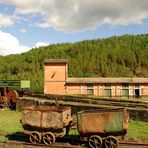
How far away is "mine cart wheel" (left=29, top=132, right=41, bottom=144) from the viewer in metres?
16.5

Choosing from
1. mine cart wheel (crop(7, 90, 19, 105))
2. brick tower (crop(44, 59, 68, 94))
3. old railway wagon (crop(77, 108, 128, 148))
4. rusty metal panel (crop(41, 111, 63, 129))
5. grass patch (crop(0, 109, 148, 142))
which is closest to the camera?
old railway wagon (crop(77, 108, 128, 148))

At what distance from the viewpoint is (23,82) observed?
99.1 ft

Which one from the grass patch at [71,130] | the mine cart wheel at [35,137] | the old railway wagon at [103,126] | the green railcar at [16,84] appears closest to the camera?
the old railway wagon at [103,126]

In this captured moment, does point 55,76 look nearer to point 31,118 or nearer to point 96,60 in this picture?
point 31,118

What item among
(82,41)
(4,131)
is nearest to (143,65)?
(82,41)

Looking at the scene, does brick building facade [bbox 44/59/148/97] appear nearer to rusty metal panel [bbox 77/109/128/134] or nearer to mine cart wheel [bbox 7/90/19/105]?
mine cart wheel [bbox 7/90/19/105]

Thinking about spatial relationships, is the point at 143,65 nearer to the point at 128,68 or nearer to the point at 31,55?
the point at 128,68

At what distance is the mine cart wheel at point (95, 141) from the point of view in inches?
596

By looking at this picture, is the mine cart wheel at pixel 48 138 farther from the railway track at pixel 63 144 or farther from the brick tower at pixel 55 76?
the brick tower at pixel 55 76

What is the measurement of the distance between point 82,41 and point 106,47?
815 inches

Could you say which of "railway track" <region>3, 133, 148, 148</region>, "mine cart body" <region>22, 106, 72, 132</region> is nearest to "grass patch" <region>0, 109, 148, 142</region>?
→ "railway track" <region>3, 133, 148, 148</region>

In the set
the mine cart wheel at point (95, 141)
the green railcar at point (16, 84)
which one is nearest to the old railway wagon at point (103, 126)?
the mine cart wheel at point (95, 141)

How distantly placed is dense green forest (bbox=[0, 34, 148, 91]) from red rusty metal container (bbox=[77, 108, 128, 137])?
8075 cm

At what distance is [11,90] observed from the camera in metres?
29.3
